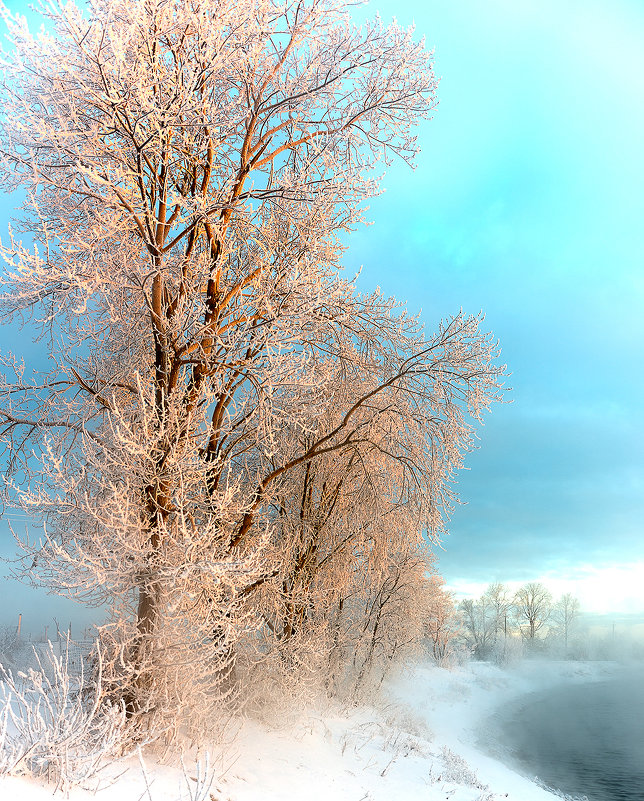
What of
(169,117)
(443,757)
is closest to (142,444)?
(169,117)

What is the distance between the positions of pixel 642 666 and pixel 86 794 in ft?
238

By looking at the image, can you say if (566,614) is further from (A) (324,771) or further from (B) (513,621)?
(A) (324,771)

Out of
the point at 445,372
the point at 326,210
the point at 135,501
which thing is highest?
the point at 326,210

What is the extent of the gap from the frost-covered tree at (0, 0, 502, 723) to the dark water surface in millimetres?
11367

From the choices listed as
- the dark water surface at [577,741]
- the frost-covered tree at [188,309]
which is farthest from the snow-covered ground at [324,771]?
the dark water surface at [577,741]

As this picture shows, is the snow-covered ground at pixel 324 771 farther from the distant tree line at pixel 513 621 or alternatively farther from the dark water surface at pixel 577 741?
the distant tree line at pixel 513 621

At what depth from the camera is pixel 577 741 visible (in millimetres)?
25062

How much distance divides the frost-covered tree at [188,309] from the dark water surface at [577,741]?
11.4 metres

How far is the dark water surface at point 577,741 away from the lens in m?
17.8

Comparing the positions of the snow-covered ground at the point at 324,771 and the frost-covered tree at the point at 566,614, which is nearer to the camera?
the snow-covered ground at the point at 324,771

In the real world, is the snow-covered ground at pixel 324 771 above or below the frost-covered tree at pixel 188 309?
below

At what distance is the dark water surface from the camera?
17.8 metres

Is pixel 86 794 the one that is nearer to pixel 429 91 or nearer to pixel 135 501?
pixel 135 501

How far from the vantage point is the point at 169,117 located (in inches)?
269
